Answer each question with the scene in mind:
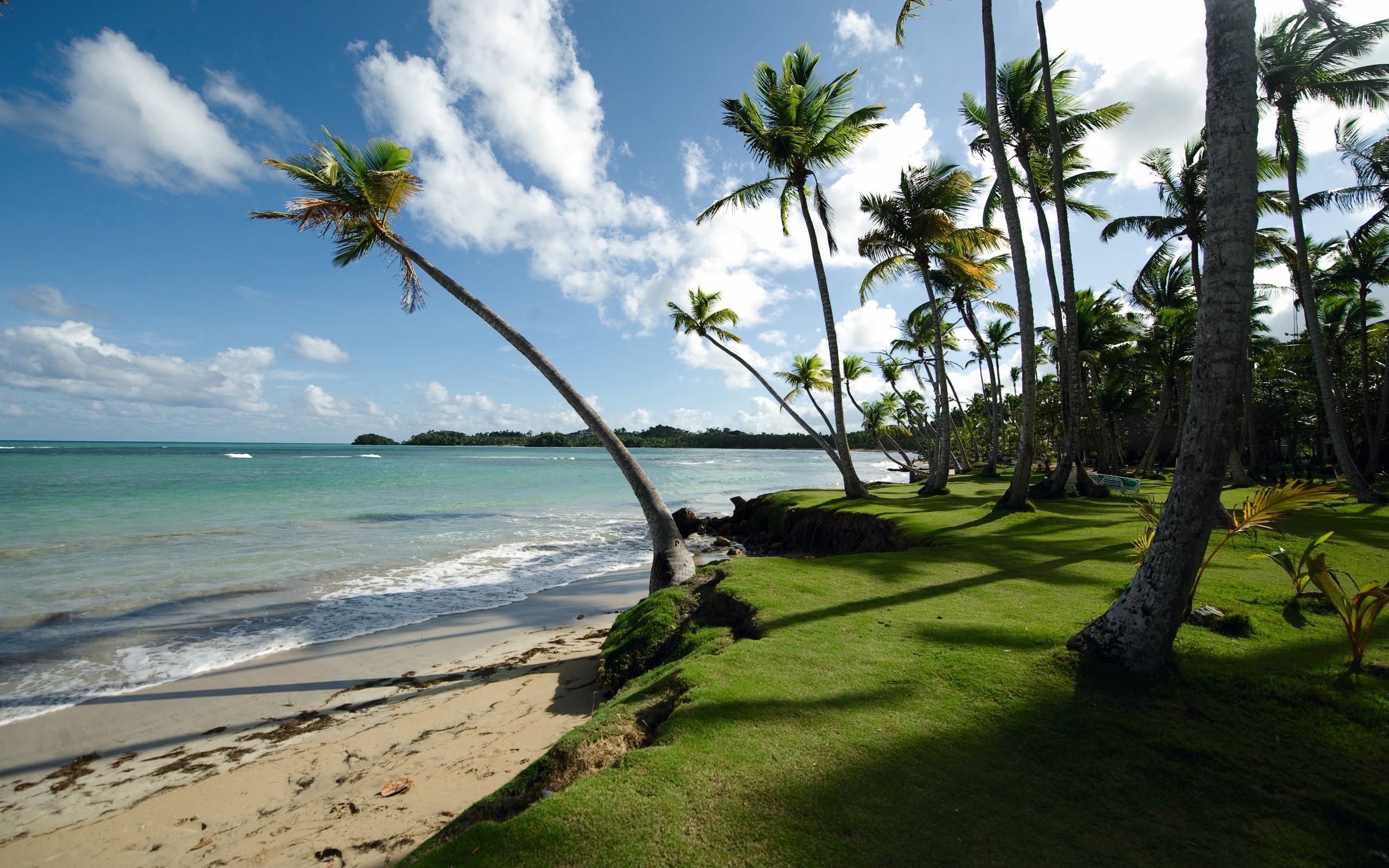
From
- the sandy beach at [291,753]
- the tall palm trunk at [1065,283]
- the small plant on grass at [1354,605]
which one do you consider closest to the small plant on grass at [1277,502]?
the small plant on grass at [1354,605]

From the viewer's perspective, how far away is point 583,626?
8453mm

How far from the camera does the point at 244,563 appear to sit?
1241 cm

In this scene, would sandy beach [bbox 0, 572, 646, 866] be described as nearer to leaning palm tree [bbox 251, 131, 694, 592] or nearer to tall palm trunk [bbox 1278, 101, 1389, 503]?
leaning palm tree [bbox 251, 131, 694, 592]

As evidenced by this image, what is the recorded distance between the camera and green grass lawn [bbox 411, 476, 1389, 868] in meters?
2.26

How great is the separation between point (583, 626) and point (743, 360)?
44.3 ft

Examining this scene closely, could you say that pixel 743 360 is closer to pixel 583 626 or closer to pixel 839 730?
pixel 583 626

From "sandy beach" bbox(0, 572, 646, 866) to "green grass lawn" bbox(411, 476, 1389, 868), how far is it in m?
1.42

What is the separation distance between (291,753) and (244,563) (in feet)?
32.5

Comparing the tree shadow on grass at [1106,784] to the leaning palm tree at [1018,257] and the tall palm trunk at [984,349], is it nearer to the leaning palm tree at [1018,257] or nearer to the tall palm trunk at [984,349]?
the leaning palm tree at [1018,257]

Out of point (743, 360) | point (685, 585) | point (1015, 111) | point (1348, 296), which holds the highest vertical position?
point (1015, 111)

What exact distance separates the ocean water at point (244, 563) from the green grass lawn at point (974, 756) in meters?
6.80

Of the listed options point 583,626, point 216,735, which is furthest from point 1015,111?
point 216,735

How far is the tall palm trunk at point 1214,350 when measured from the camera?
3383 millimetres

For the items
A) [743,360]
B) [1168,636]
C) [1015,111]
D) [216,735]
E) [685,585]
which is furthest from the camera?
[743,360]
